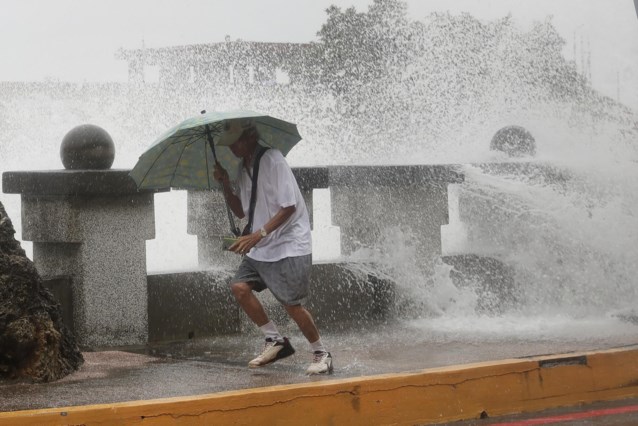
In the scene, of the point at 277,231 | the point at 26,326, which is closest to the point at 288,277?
the point at 277,231

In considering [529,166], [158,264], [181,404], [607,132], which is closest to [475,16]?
[607,132]

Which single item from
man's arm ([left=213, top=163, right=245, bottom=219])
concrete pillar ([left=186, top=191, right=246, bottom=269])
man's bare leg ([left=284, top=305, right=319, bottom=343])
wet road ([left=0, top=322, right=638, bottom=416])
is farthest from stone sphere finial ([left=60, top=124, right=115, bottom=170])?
man's bare leg ([left=284, top=305, right=319, bottom=343])

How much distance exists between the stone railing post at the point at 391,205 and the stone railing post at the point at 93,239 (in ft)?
Result: 7.04

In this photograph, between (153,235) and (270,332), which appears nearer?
(270,332)

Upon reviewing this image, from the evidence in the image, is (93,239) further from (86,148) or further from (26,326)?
(26,326)

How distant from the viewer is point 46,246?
25.9 feet

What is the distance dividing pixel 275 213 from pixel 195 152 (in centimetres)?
77

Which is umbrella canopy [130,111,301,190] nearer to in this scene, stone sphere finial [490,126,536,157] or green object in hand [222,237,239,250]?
green object in hand [222,237,239,250]

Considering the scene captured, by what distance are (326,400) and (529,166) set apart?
5.13m

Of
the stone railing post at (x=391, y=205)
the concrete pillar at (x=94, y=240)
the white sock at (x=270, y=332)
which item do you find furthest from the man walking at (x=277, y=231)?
the stone railing post at (x=391, y=205)

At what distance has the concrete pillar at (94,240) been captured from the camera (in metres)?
7.70

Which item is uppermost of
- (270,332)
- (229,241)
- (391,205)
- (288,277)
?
(391,205)

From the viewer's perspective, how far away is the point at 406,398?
20.0ft

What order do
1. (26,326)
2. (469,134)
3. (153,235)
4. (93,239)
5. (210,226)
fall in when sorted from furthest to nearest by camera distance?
(469,134)
(210,226)
(153,235)
(93,239)
(26,326)
